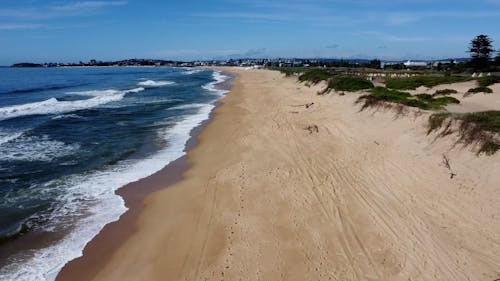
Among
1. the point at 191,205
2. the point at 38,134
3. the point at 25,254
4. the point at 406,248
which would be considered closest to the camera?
the point at 406,248

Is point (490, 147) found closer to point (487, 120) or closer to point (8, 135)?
point (487, 120)

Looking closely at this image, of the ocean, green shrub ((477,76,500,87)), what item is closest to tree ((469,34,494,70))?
green shrub ((477,76,500,87))

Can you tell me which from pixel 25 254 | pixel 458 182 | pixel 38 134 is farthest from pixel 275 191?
pixel 38 134

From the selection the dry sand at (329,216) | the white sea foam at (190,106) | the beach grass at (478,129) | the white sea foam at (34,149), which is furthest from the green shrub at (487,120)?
the white sea foam at (190,106)

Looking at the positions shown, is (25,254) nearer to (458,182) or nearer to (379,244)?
(379,244)

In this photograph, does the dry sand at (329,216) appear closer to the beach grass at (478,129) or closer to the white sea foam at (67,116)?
the beach grass at (478,129)

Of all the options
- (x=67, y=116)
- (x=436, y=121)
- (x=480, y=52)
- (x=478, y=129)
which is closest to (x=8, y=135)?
(x=67, y=116)
